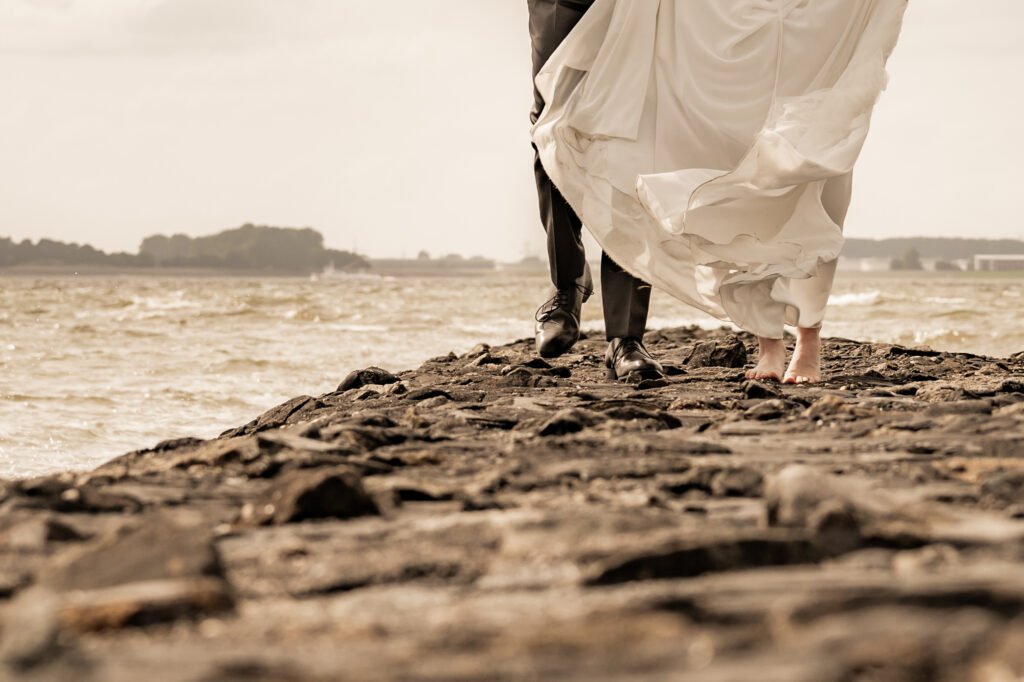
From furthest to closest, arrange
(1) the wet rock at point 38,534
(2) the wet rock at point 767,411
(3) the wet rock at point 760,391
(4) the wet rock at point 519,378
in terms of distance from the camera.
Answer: (4) the wet rock at point 519,378, (3) the wet rock at point 760,391, (2) the wet rock at point 767,411, (1) the wet rock at point 38,534

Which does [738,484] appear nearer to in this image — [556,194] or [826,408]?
[826,408]

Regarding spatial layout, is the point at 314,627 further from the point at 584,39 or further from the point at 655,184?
the point at 584,39

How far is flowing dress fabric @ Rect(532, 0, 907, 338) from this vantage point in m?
3.71

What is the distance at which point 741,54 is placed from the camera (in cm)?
383

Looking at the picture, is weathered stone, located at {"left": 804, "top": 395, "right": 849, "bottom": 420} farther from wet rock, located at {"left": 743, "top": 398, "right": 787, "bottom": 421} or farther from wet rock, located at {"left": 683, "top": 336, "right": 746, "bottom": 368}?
wet rock, located at {"left": 683, "top": 336, "right": 746, "bottom": 368}

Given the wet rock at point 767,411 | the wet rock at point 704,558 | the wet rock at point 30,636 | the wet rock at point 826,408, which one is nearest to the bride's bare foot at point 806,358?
the wet rock at point 767,411

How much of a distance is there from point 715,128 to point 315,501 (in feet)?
8.58

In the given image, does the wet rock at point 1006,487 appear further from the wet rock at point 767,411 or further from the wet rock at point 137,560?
the wet rock at point 137,560

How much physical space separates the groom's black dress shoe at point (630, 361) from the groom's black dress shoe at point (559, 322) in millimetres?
269

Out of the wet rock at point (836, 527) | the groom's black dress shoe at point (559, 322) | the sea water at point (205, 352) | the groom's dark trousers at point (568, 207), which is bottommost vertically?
the sea water at point (205, 352)

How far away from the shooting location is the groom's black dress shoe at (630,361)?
3.97 metres

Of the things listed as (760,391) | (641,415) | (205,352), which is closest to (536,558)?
(641,415)

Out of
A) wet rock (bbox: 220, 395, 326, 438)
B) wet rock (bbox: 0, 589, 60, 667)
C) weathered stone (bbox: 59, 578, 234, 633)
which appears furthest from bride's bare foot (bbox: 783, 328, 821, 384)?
wet rock (bbox: 0, 589, 60, 667)

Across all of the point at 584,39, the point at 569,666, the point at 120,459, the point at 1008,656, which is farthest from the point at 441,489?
the point at 584,39
